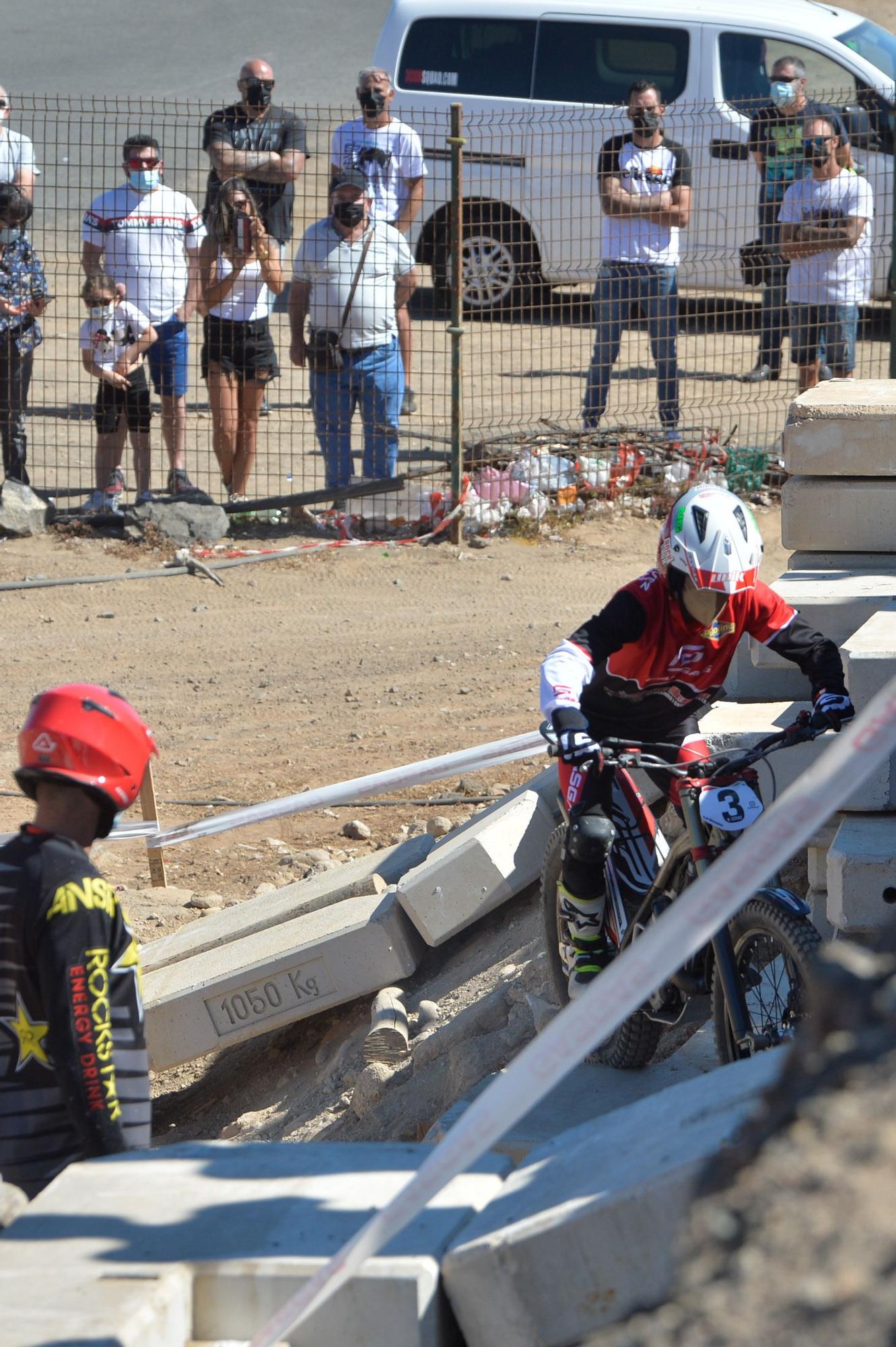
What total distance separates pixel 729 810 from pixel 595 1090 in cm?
110

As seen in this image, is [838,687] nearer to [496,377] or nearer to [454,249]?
[454,249]

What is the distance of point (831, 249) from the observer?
39.2 ft

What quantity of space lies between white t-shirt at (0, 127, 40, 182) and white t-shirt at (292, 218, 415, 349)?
2212 millimetres

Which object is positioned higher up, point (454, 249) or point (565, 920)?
point (454, 249)

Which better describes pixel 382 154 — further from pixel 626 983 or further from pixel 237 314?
pixel 626 983

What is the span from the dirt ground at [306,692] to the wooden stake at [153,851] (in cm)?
8

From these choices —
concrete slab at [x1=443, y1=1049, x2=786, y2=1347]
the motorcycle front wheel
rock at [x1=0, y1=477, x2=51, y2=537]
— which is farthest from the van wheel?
concrete slab at [x1=443, y1=1049, x2=786, y2=1347]

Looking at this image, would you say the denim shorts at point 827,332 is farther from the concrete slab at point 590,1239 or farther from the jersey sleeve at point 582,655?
the concrete slab at point 590,1239

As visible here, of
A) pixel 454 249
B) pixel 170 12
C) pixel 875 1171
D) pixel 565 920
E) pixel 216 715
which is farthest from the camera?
pixel 170 12

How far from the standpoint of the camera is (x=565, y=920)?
5.13m

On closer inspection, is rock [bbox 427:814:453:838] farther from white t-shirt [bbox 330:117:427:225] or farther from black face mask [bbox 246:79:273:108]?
→ black face mask [bbox 246:79:273:108]

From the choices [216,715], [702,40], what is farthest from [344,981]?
[702,40]

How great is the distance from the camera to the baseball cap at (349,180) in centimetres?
1131

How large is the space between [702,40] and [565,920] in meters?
12.0
